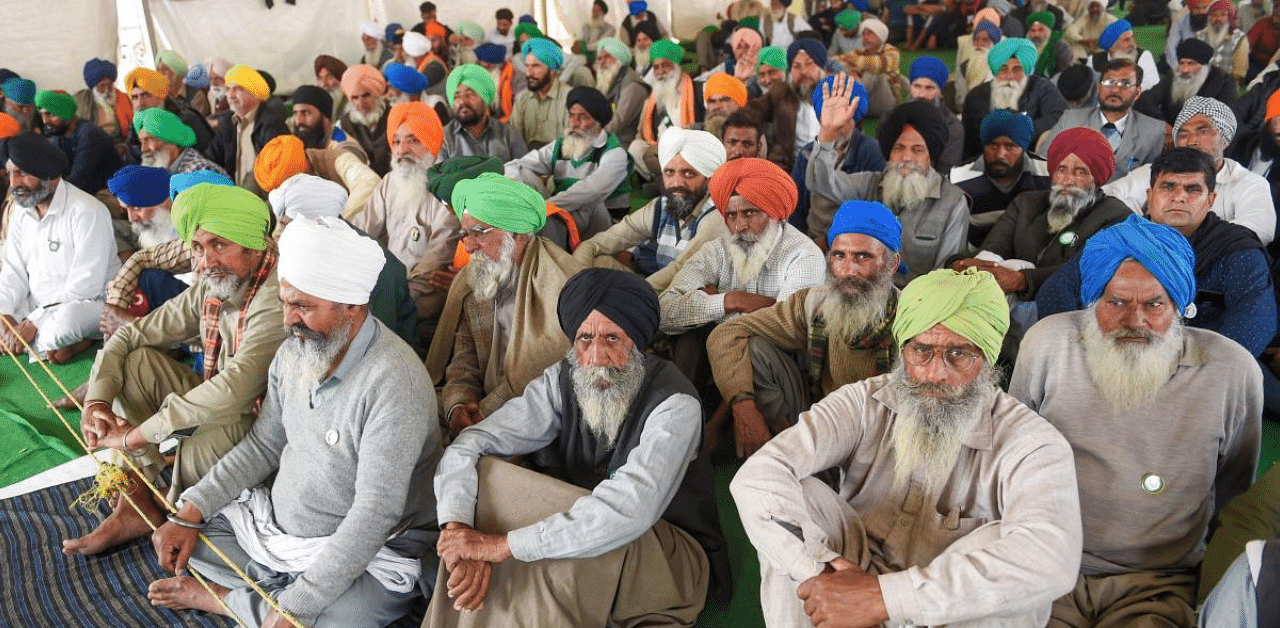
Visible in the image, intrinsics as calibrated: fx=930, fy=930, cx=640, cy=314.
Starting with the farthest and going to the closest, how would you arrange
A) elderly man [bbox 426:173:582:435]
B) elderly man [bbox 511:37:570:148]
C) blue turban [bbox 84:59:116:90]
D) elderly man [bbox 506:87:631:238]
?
1. blue turban [bbox 84:59:116:90]
2. elderly man [bbox 511:37:570:148]
3. elderly man [bbox 506:87:631:238]
4. elderly man [bbox 426:173:582:435]

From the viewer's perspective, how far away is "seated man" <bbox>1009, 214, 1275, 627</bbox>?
216 cm

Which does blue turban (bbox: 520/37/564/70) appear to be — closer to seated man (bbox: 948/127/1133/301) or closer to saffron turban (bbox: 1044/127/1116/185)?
seated man (bbox: 948/127/1133/301)

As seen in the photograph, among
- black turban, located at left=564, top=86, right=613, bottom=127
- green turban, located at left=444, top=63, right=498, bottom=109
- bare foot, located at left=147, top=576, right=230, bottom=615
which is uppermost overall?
black turban, located at left=564, top=86, right=613, bottom=127

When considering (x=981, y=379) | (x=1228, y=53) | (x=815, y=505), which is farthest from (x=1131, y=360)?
(x=1228, y=53)

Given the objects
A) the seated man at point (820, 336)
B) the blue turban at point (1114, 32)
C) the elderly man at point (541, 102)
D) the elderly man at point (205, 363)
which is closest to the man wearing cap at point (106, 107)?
the elderly man at point (541, 102)

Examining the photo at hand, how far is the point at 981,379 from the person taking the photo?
210cm

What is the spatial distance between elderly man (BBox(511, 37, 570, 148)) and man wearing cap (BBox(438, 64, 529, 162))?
1.03 metres

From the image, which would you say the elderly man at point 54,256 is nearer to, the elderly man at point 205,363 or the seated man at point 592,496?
the elderly man at point 205,363

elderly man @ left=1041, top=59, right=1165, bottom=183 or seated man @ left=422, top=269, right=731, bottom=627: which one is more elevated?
elderly man @ left=1041, top=59, right=1165, bottom=183

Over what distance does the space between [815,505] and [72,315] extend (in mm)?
3847

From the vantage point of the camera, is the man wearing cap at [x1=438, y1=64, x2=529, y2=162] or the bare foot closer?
the bare foot

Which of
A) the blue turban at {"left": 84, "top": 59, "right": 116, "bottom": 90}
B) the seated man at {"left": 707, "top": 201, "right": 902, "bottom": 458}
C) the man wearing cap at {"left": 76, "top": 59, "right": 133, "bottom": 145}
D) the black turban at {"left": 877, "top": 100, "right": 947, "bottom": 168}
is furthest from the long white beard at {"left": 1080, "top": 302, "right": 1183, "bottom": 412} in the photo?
the blue turban at {"left": 84, "top": 59, "right": 116, "bottom": 90}

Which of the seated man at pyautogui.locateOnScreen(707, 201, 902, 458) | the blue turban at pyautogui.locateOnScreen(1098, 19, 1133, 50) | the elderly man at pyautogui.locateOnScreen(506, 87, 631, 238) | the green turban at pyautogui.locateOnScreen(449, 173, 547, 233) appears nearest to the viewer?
the seated man at pyautogui.locateOnScreen(707, 201, 902, 458)

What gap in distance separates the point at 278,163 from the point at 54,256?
1.12 meters
